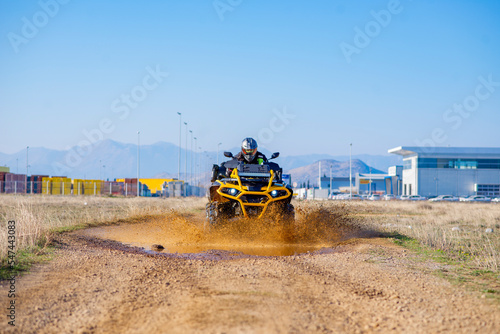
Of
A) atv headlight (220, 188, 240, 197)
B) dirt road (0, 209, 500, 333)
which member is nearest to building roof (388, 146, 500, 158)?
atv headlight (220, 188, 240, 197)

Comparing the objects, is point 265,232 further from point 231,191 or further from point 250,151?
point 250,151

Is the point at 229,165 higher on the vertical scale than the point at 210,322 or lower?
higher

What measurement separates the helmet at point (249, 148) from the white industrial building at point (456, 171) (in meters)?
85.1

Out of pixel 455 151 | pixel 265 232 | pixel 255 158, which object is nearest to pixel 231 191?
pixel 265 232

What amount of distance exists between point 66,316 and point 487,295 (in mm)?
5788

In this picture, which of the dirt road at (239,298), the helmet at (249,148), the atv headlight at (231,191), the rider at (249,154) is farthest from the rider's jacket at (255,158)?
the dirt road at (239,298)

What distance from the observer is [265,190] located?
42.6 feet

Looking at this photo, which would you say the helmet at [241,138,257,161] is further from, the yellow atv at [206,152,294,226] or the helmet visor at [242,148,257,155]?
the yellow atv at [206,152,294,226]

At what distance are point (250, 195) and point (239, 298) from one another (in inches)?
Result: 278

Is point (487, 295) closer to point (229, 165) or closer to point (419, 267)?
point (419, 267)

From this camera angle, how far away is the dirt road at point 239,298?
5055 millimetres

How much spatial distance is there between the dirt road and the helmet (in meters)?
4.82

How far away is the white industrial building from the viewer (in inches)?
3610

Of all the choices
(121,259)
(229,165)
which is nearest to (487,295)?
(121,259)
